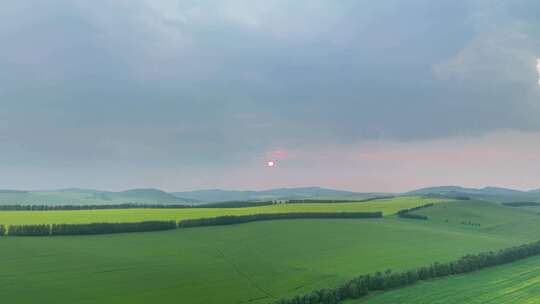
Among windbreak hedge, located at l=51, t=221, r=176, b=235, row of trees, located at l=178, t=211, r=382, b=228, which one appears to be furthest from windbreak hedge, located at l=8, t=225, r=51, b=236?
row of trees, located at l=178, t=211, r=382, b=228

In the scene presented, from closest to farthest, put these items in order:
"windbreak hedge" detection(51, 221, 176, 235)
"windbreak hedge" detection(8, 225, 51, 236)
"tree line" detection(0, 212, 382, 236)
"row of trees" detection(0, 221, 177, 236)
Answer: "windbreak hedge" detection(8, 225, 51, 236) → "row of trees" detection(0, 221, 177, 236) → "tree line" detection(0, 212, 382, 236) → "windbreak hedge" detection(51, 221, 176, 235)

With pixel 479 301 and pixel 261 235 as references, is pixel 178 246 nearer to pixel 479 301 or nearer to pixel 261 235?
pixel 261 235

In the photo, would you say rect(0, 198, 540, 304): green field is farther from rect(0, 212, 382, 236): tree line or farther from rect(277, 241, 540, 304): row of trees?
rect(0, 212, 382, 236): tree line

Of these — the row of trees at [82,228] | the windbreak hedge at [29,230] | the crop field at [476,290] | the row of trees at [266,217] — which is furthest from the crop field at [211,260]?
the crop field at [476,290]

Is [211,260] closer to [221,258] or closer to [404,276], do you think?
[221,258]

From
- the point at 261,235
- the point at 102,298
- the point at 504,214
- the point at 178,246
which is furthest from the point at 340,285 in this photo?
the point at 504,214

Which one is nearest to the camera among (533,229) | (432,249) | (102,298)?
(102,298)
